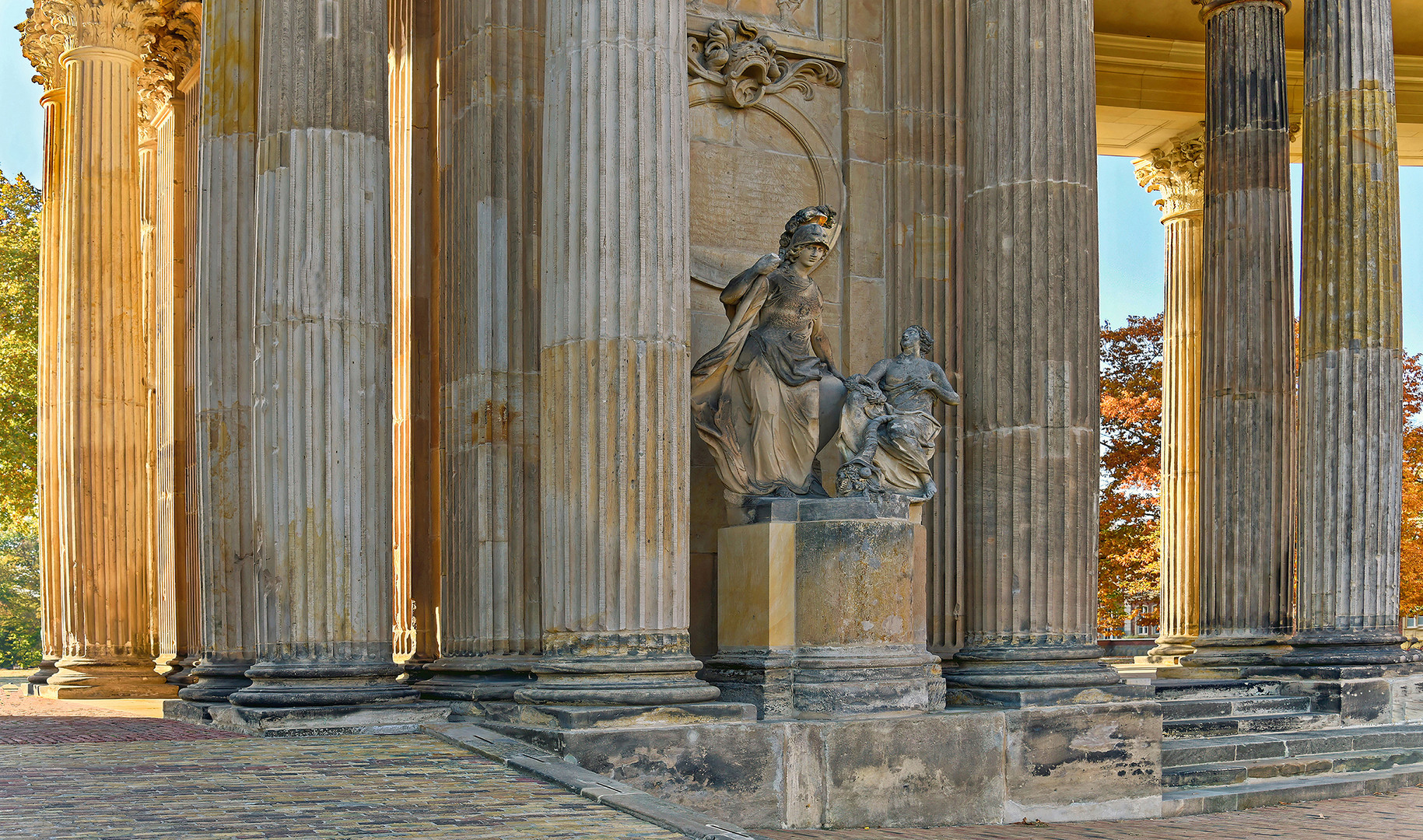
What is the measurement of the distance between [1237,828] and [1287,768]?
3.39 m

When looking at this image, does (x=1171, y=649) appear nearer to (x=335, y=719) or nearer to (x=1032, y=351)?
(x=1032, y=351)

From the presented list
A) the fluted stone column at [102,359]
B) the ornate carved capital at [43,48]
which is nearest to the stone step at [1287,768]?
the fluted stone column at [102,359]

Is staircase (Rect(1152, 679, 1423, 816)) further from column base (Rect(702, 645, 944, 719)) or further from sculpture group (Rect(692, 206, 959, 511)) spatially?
sculpture group (Rect(692, 206, 959, 511))

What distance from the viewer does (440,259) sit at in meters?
17.1

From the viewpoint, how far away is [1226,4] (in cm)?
2461

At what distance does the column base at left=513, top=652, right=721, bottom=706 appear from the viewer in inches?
501

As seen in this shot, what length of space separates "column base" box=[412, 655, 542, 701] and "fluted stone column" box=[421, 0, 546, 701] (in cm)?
2

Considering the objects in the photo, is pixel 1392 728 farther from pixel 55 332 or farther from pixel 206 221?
pixel 55 332

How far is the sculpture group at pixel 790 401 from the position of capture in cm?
1520

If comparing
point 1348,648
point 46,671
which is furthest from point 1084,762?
point 46,671

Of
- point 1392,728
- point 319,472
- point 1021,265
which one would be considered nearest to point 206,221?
point 319,472

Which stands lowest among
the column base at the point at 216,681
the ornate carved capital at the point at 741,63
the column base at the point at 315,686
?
the column base at the point at 216,681

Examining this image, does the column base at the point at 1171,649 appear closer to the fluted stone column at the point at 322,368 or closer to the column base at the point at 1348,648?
the column base at the point at 1348,648

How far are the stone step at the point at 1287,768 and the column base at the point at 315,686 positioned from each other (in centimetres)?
855
